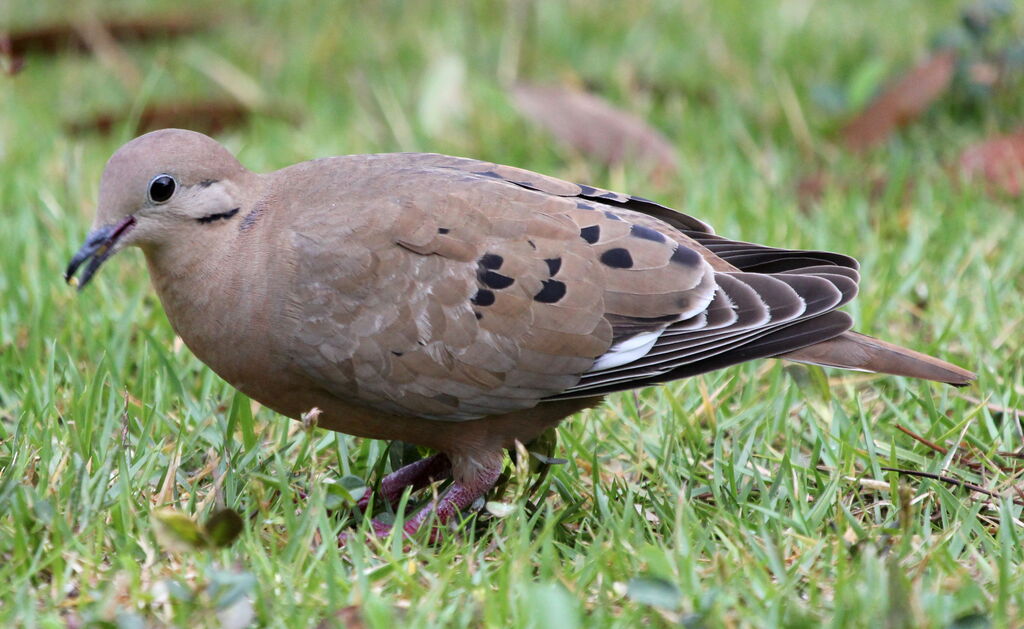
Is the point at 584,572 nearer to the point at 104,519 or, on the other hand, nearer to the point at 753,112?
the point at 104,519

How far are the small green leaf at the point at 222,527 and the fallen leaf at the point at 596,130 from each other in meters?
3.24

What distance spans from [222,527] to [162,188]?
0.96 meters

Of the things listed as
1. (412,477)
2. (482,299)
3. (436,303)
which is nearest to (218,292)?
(436,303)

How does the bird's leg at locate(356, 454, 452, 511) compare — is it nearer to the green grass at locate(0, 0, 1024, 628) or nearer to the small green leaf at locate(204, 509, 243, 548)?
the green grass at locate(0, 0, 1024, 628)

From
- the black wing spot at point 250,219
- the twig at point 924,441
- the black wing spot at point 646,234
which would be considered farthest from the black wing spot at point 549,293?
the twig at point 924,441

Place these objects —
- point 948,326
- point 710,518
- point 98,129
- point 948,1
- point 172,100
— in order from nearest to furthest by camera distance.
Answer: point 710,518 → point 948,326 → point 98,129 → point 172,100 → point 948,1

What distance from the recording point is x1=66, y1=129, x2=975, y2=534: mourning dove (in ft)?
10.2

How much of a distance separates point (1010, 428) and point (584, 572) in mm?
1454

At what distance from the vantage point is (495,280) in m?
3.17

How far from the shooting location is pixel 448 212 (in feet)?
10.6

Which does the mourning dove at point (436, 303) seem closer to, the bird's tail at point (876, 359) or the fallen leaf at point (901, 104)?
the bird's tail at point (876, 359)

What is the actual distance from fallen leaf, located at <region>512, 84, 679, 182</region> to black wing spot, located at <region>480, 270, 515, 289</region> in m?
2.45

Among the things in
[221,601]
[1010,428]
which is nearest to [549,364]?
[221,601]

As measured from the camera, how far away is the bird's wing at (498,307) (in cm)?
312
